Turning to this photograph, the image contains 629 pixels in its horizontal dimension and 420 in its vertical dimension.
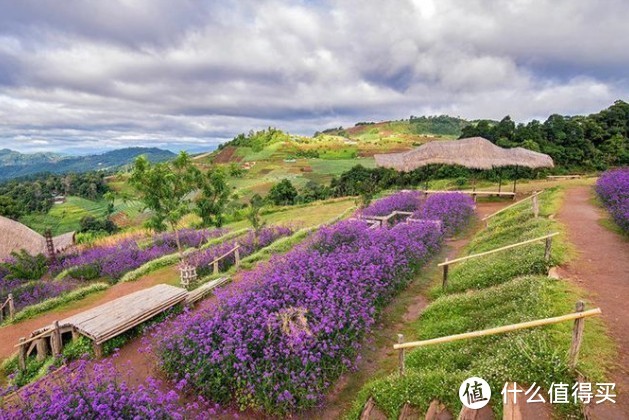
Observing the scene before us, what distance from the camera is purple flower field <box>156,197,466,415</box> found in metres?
4.97

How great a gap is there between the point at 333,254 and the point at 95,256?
1278cm

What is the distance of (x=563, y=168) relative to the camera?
2664 centimetres

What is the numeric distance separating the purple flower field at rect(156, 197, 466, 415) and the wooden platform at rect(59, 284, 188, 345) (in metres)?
1.40

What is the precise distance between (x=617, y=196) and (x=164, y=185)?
15.2 metres

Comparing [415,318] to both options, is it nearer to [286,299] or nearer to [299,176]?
[286,299]

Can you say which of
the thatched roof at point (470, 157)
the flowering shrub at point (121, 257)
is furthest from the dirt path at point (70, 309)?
the thatched roof at point (470, 157)

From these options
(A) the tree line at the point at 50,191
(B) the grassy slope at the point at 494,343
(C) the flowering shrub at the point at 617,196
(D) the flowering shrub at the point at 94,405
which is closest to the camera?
(D) the flowering shrub at the point at 94,405

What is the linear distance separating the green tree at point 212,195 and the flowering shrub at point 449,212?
7.61 meters

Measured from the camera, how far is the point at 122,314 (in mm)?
7602

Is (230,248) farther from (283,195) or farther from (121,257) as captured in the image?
(283,195)

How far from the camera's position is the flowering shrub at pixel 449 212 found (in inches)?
518

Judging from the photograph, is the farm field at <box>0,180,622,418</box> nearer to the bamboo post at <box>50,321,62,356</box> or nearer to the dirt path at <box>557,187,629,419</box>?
the dirt path at <box>557,187,629,419</box>

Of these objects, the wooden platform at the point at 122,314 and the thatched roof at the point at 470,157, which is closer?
the wooden platform at the point at 122,314

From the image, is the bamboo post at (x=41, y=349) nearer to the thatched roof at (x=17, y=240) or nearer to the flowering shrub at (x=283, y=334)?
the flowering shrub at (x=283, y=334)
